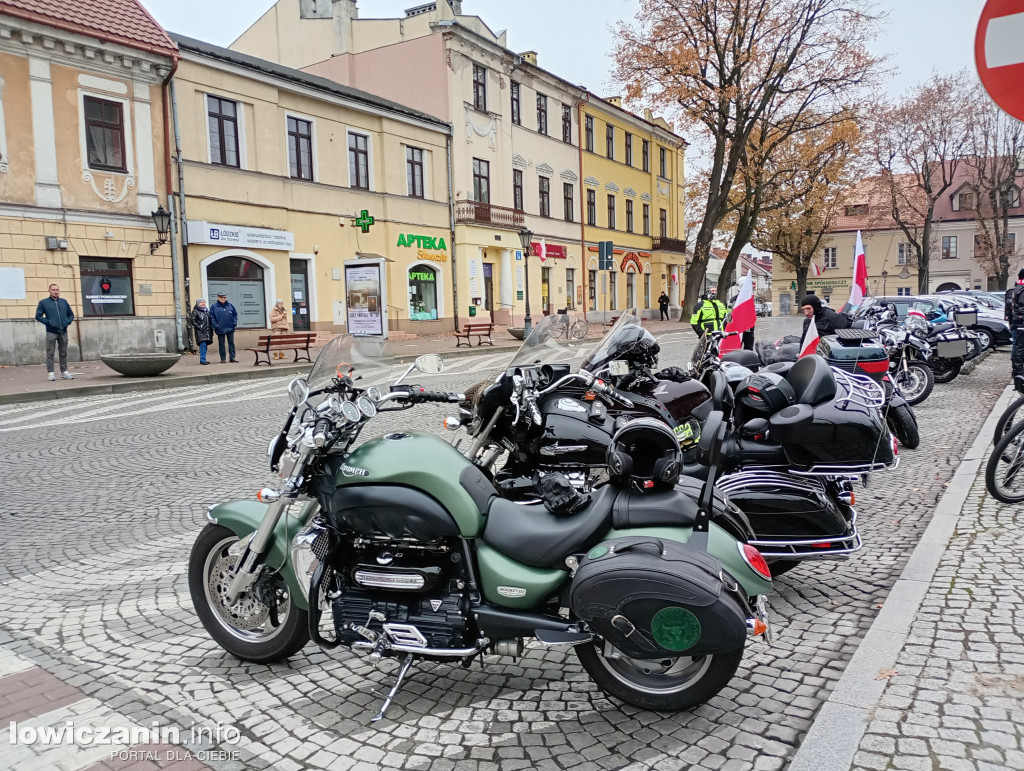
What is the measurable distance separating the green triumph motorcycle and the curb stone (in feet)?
1.20

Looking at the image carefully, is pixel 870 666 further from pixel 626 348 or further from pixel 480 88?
pixel 480 88

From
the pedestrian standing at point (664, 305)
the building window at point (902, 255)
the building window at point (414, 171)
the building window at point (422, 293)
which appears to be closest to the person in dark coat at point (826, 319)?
the building window at point (422, 293)

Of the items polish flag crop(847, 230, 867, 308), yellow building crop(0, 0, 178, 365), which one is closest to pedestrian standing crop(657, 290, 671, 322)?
yellow building crop(0, 0, 178, 365)

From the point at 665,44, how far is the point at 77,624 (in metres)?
31.4

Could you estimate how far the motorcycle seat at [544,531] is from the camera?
267 centimetres

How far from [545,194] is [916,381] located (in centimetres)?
2914

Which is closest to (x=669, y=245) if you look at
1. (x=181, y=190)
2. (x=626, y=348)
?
(x=181, y=190)

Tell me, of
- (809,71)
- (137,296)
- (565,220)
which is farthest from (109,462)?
(565,220)

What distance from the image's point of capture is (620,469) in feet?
8.79

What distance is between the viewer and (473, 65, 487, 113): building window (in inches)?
1271

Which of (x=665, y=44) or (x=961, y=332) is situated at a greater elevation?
(x=665, y=44)

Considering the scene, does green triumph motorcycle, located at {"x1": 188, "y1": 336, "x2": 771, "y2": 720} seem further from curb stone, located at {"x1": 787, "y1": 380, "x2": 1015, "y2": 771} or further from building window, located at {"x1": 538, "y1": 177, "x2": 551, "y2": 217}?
building window, located at {"x1": 538, "y1": 177, "x2": 551, "y2": 217}

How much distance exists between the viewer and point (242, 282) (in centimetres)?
2258

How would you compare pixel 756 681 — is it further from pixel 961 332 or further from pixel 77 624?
pixel 961 332
